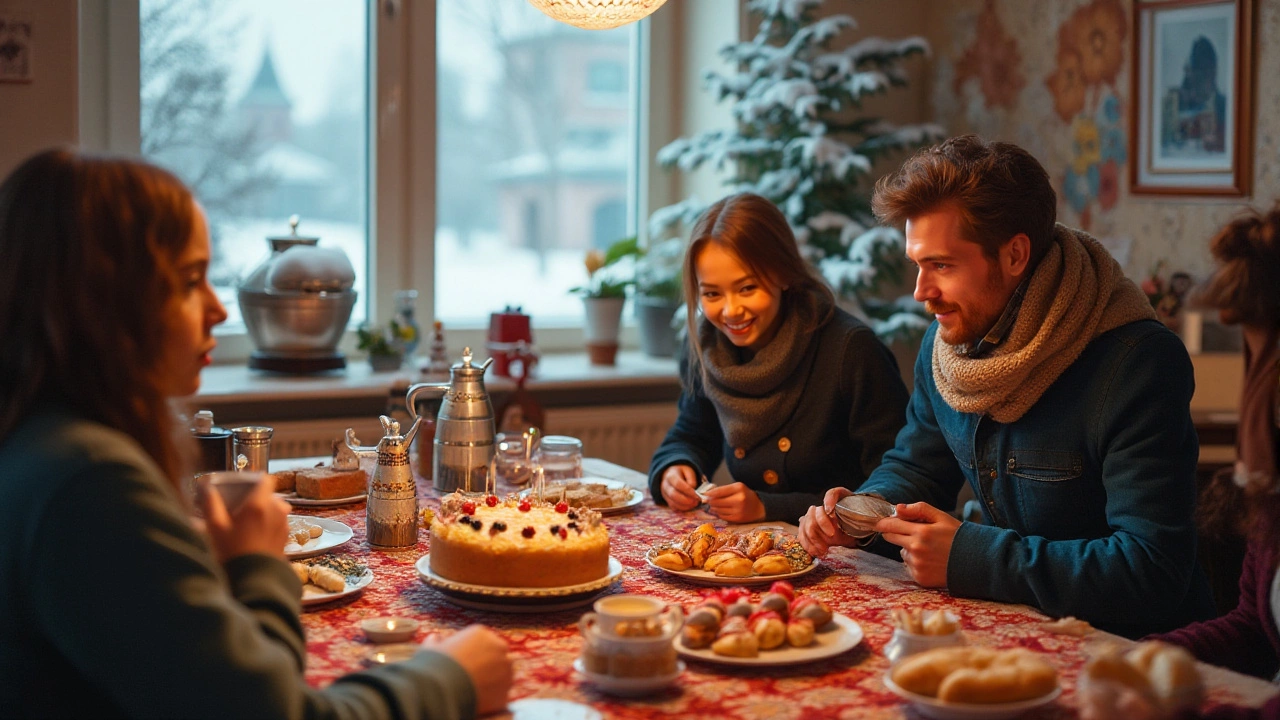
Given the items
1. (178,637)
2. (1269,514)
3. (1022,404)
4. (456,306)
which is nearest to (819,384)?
(1022,404)

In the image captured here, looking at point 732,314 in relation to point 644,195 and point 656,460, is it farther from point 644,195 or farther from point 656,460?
point 644,195

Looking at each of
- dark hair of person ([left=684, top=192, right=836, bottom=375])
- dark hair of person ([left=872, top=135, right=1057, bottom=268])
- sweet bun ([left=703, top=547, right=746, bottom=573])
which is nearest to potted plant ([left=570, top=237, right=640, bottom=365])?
dark hair of person ([left=684, top=192, right=836, bottom=375])

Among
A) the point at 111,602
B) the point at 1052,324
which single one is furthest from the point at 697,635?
the point at 1052,324

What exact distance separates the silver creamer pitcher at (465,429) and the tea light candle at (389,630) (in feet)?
2.49

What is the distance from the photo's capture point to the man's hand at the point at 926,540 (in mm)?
1710

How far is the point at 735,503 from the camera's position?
7.06 feet

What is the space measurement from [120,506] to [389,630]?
50 cm

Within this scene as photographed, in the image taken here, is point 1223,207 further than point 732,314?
Yes

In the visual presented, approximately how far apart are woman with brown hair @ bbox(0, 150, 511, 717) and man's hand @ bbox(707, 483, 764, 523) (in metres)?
1.00

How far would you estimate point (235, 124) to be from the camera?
12.2ft

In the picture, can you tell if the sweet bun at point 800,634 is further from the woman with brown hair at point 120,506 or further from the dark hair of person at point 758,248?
the dark hair of person at point 758,248

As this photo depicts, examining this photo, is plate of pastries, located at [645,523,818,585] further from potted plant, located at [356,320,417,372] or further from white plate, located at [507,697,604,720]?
potted plant, located at [356,320,417,372]

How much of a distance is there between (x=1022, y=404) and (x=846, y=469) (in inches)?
27.3

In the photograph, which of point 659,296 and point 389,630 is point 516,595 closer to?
point 389,630
